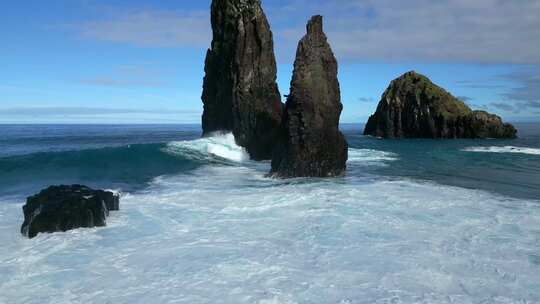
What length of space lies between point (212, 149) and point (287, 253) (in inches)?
1030

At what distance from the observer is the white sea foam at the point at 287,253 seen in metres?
8.41

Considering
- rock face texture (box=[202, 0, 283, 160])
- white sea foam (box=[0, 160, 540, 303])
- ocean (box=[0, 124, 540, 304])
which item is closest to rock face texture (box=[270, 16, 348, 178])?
ocean (box=[0, 124, 540, 304])

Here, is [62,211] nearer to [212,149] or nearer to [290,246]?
[290,246]

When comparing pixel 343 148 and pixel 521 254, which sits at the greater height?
pixel 343 148

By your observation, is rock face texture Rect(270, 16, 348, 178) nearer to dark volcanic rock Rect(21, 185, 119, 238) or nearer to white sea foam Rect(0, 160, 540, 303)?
white sea foam Rect(0, 160, 540, 303)

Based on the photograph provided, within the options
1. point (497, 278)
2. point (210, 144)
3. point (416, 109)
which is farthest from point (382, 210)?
point (416, 109)

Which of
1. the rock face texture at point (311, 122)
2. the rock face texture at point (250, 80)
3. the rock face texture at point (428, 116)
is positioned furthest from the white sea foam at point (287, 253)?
the rock face texture at point (428, 116)

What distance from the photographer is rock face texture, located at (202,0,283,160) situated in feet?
114

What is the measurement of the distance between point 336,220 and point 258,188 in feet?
21.9

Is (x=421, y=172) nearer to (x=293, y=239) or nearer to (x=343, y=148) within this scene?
(x=343, y=148)

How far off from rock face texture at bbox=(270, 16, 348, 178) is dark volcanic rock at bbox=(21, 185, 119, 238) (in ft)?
34.8

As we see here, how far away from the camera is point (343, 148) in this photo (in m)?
24.0

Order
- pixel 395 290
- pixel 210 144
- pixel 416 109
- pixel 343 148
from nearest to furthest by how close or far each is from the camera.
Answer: pixel 395 290
pixel 343 148
pixel 210 144
pixel 416 109

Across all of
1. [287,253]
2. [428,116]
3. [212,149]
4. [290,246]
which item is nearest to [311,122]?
[290,246]
